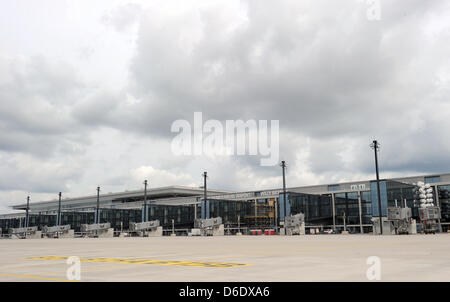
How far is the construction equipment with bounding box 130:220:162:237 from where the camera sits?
121m

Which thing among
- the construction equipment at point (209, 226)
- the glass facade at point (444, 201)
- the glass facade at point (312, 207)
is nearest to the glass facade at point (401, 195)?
the glass facade at point (444, 201)

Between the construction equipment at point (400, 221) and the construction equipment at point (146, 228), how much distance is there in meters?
67.0

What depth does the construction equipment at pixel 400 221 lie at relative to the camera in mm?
82000

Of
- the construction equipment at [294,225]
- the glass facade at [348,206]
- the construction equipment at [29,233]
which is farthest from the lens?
the construction equipment at [29,233]

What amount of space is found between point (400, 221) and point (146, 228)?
68.9 meters

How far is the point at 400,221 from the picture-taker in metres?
83.4

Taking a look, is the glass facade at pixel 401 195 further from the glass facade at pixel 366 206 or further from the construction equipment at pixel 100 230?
the construction equipment at pixel 100 230

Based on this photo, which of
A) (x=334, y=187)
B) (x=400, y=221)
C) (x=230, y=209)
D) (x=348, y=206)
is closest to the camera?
(x=400, y=221)

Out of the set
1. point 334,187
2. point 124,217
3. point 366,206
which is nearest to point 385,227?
point 366,206

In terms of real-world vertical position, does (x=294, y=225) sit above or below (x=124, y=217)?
below

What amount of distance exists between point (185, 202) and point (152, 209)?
83.3 ft
